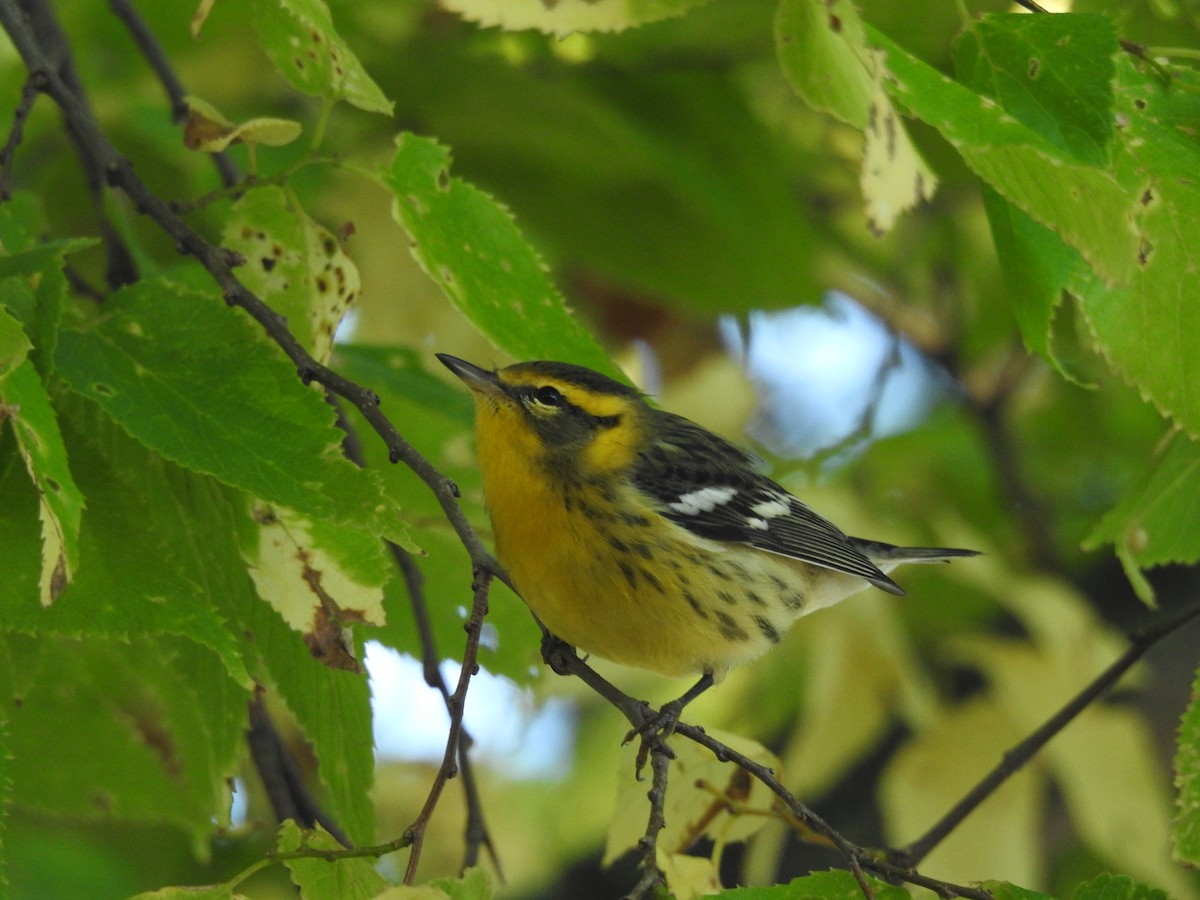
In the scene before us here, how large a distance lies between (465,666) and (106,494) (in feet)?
2.11

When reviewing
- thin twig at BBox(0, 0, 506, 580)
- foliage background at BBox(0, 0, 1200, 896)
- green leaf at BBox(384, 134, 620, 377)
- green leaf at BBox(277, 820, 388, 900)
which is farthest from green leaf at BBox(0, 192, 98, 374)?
green leaf at BBox(277, 820, 388, 900)

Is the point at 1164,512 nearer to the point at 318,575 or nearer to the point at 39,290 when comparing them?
the point at 318,575

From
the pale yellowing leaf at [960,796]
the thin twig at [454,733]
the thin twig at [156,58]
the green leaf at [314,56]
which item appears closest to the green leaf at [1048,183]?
the green leaf at [314,56]

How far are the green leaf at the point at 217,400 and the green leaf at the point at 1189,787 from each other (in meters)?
1.38

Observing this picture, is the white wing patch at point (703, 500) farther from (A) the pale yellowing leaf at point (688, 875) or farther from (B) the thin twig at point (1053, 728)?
(A) the pale yellowing leaf at point (688, 875)

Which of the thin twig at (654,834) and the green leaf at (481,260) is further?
the green leaf at (481,260)

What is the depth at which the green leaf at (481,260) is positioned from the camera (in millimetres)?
2264

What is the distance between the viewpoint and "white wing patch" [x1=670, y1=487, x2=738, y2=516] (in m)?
3.43

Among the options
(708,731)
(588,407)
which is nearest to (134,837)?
(588,407)

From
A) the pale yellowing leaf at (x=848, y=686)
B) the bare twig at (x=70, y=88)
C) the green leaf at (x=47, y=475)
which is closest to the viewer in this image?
the green leaf at (x=47, y=475)

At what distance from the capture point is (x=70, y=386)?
1970 millimetres

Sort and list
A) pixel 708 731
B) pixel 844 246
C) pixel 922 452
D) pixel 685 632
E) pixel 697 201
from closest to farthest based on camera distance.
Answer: pixel 708 731 → pixel 685 632 → pixel 697 201 → pixel 844 246 → pixel 922 452

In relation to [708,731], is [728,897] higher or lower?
higher

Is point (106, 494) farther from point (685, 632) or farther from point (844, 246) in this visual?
point (844, 246)
